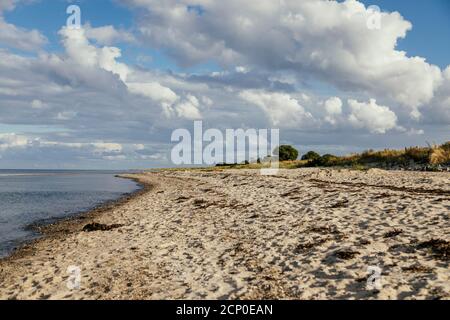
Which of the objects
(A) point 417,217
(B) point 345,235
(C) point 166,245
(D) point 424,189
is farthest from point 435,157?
(C) point 166,245

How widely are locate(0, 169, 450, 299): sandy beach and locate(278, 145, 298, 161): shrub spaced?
94.0 m

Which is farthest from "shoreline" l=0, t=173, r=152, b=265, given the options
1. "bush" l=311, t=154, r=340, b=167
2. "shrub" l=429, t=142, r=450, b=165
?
"bush" l=311, t=154, r=340, b=167

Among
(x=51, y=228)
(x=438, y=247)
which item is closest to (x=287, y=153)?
(x=51, y=228)

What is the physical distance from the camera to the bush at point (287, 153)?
394ft

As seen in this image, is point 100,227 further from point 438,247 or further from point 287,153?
point 287,153

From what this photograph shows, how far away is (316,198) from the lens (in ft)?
88.6

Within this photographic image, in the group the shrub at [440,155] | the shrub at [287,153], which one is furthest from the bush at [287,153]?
the shrub at [440,155]

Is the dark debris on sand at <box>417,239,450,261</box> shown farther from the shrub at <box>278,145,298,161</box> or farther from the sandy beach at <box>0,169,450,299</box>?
the shrub at <box>278,145,298,161</box>

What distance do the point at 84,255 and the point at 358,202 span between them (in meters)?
15.0

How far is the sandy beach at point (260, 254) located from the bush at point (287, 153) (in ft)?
308

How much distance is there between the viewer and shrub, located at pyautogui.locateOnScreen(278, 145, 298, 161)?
120188mm

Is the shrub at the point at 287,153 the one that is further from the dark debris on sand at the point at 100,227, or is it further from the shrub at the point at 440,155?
the dark debris on sand at the point at 100,227

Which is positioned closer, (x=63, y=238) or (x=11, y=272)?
(x=11, y=272)
